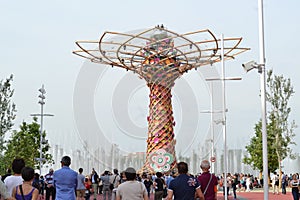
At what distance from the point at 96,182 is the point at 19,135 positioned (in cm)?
2188

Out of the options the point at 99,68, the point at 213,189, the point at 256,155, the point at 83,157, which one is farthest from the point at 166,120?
the point at 83,157

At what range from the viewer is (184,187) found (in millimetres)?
7789

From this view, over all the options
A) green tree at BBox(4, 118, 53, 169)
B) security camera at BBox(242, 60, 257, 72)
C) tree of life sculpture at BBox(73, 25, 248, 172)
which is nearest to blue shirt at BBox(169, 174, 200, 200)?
security camera at BBox(242, 60, 257, 72)

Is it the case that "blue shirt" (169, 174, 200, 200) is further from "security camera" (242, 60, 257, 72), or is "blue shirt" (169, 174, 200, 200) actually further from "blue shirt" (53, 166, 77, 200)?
"security camera" (242, 60, 257, 72)

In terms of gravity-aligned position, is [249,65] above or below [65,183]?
above

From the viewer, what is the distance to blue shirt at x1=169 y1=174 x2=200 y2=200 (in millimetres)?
7777

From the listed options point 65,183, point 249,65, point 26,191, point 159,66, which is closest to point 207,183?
point 65,183

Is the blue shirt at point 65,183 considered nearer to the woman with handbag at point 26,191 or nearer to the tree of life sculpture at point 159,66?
the woman with handbag at point 26,191

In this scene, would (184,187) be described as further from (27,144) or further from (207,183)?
(27,144)

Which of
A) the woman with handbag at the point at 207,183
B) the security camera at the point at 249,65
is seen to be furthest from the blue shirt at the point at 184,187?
the security camera at the point at 249,65

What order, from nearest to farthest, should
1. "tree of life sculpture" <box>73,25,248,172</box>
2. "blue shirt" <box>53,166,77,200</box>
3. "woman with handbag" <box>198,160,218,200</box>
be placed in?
"blue shirt" <box>53,166,77,200</box> < "woman with handbag" <box>198,160,218,200</box> < "tree of life sculpture" <box>73,25,248,172</box>

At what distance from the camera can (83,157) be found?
68.1 m

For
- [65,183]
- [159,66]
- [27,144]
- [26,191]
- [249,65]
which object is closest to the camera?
[26,191]

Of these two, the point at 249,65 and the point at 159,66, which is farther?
the point at 159,66
